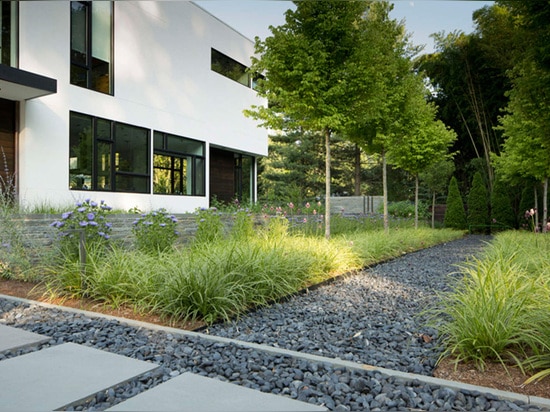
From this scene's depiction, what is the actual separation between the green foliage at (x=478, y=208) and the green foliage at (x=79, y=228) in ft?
41.8

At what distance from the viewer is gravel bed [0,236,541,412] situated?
5.66 ft

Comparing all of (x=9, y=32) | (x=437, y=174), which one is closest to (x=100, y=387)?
(x=9, y=32)

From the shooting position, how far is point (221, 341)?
2.44 meters

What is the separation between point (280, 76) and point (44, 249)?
13.4 feet

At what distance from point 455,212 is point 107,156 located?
1177 cm

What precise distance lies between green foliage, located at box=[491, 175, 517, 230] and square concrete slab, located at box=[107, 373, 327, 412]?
13.8 m

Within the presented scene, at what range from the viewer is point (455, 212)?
46.1 feet

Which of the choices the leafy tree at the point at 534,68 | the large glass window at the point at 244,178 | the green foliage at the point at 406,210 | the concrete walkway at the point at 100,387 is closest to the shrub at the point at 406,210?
the green foliage at the point at 406,210

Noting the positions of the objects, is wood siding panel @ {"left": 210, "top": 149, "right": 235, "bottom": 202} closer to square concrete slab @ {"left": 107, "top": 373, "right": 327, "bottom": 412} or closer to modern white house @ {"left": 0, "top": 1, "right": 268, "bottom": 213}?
modern white house @ {"left": 0, "top": 1, "right": 268, "bottom": 213}

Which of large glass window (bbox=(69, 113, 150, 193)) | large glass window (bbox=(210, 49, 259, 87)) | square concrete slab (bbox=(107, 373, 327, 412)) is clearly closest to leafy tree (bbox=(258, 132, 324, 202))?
large glass window (bbox=(210, 49, 259, 87))

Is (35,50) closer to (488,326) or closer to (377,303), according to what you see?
(377,303)

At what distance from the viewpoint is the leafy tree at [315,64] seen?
586cm

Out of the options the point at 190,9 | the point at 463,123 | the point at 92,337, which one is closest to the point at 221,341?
the point at 92,337

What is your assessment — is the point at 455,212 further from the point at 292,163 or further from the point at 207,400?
the point at 207,400
